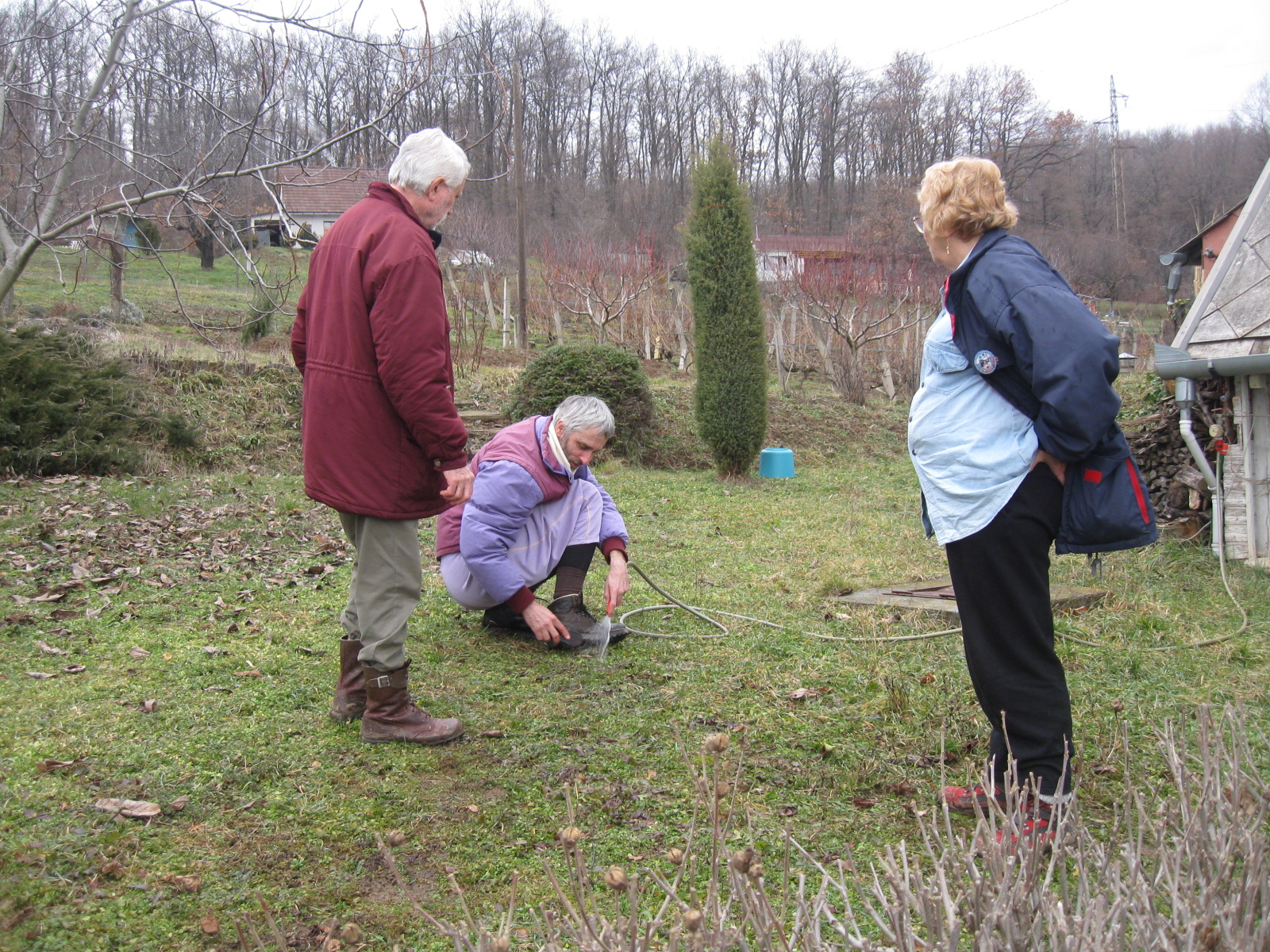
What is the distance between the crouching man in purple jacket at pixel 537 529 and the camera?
143 inches

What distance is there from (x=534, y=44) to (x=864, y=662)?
39284 millimetres

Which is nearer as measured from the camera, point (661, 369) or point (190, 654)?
point (190, 654)

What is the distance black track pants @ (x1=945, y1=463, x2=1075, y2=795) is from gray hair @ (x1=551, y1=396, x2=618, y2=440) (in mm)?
1659

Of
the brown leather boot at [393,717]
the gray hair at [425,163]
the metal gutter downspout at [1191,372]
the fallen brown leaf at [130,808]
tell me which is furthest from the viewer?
the metal gutter downspout at [1191,372]

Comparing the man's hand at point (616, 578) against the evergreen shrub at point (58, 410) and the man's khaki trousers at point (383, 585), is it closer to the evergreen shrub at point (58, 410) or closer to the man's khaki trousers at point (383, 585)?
the man's khaki trousers at point (383, 585)

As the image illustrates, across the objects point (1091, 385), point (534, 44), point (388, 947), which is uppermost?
point (534, 44)

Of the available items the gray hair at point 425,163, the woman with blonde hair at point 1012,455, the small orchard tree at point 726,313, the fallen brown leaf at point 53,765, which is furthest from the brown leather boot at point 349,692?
the small orchard tree at point 726,313

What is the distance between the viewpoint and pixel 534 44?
126 feet

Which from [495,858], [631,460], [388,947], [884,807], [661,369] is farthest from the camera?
[661,369]

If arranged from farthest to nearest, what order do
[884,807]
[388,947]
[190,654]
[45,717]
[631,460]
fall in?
[631,460], [190,654], [45,717], [884,807], [388,947]

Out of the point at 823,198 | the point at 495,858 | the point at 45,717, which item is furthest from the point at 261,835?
the point at 823,198

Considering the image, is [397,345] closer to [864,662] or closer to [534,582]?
[534,582]

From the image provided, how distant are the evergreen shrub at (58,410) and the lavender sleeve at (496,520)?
5.43 meters


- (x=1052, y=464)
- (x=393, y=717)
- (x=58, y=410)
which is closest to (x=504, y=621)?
(x=393, y=717)
